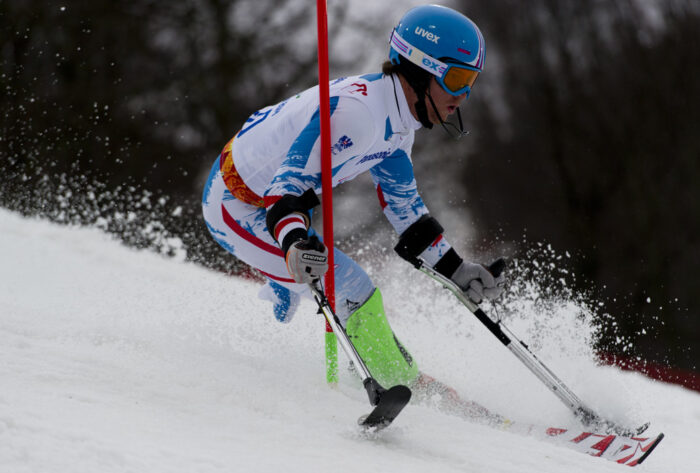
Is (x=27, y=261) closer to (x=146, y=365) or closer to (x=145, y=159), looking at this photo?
(x=146, y=365)

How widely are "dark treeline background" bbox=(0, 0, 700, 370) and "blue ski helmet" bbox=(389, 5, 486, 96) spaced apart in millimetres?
5249

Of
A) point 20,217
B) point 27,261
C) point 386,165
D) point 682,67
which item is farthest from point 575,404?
point 682,67

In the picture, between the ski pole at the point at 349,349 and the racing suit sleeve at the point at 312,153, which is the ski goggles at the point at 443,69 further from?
the ski pole at the point at 349,349

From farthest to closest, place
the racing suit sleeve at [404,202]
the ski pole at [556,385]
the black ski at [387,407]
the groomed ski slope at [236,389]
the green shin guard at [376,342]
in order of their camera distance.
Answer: the racing suit sleeve at [404,202], the ski pole at [556,385], the green shin guard at [376,342], the black ski at [387,407], the groomed ski slope at [236,389]

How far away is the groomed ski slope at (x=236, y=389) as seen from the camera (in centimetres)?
147

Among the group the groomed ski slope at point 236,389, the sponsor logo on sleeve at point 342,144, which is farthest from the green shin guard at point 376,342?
the sponsor logo on sleeve at point 342,144

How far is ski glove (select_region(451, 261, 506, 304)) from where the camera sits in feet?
8.73

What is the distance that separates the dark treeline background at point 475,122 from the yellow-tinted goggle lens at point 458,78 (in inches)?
206

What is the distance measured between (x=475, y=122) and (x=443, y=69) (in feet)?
22.4

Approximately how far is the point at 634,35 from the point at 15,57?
807 cm

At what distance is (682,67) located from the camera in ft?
23.2

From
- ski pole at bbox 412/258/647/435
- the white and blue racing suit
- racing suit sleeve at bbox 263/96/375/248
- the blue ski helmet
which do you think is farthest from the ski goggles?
ski pole at bbox 412/258/647/435

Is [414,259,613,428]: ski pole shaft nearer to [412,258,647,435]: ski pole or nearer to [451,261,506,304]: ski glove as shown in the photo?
[412,258,647,435]: ski pole

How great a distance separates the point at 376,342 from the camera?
2336 millimetres
